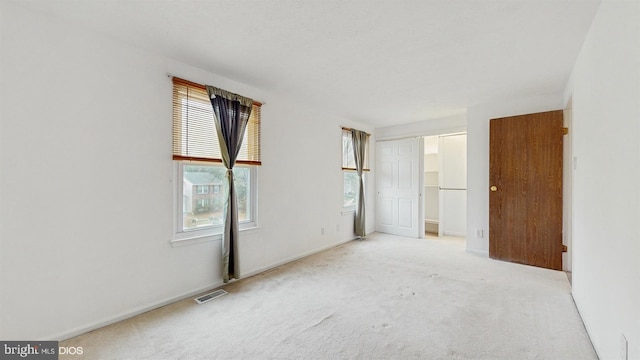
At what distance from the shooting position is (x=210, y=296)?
2.71 meters

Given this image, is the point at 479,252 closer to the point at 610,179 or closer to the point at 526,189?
the point at 526,189

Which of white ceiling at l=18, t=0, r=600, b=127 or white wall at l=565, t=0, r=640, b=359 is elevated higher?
white ceiling at l=18, t=0, r=600, b=127

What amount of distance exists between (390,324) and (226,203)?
2.01 meters

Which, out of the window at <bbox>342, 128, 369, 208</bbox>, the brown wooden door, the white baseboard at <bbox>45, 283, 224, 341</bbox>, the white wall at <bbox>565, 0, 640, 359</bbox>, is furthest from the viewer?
the window at <bbox>342, 128, 369, 208</bbox>

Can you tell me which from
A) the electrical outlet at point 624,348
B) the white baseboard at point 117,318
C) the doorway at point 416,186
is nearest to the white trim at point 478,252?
the doorway at point 416,186

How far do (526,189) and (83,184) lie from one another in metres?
5.00

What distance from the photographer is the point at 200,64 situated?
2.72 meters

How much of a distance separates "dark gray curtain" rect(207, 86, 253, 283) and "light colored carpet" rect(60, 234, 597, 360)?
0.33m

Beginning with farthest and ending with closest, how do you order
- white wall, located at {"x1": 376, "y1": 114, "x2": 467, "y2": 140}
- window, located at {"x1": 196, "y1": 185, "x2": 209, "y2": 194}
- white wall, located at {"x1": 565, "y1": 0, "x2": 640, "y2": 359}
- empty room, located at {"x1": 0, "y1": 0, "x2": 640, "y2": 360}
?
white wall, located at {"x1": 376, "y1": 114, "x2": 467, "y2": 140}, window, located at {"x1": 196, "y1": 185, "x2": 209, "y2": 194}, empty room, located at {"x1": 0, "y1": 0, "x2": 640, "y2": 360}, white wall, located at {"x1": 565, "y1": 0, "x2": 640, "y2": 359}

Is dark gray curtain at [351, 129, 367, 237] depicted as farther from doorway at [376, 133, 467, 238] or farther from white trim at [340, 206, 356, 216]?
doorway at [376, 133, 467, 238]

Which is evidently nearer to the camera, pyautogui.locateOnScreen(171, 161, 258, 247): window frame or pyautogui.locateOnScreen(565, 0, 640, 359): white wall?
pyautogui.locateOnScreen(565, 0, 640, 359): white wall

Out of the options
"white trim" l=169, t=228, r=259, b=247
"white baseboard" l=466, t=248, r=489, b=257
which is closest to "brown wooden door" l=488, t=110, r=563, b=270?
"white baseboard" l=466, t=248, r=489, b=257

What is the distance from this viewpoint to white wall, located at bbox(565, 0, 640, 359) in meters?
1.23

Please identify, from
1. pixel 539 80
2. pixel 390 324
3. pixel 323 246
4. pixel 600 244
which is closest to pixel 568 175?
pixel 539 80
